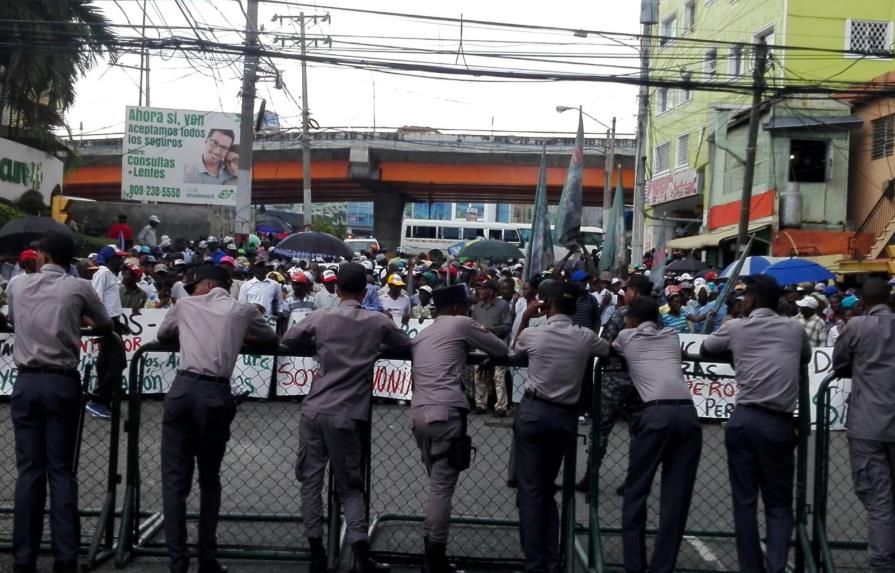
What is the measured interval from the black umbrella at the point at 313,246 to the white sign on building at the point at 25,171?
29.1ft

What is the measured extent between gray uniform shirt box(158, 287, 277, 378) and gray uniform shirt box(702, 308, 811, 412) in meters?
2.74

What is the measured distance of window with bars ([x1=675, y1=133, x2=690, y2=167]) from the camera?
41.8 metres

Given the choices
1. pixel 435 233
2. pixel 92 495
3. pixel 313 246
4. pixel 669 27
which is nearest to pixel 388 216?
pixel 435 233

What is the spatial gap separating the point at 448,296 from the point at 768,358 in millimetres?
1861

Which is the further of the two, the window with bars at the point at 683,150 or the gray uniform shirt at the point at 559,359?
A: the window with bars at the point at 683,150

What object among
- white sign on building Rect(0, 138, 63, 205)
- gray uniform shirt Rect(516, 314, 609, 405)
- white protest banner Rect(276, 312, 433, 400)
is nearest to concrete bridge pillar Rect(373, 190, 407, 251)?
white sign on building Rect(0, 138, 63, 205)

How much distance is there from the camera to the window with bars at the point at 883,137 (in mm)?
29469

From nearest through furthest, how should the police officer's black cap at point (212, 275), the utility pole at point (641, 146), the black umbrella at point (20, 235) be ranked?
the police officer's black cap at point (212, 275)
the black umbrella at point (20, 235)
the utility pole at point (641, 146)

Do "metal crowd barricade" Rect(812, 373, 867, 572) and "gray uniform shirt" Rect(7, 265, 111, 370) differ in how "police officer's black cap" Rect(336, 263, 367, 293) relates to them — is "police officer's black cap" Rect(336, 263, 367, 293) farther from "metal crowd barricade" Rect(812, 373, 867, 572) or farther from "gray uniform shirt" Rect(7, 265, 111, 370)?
"metal crowd barricade" Rect(812, 373, 867, 572)

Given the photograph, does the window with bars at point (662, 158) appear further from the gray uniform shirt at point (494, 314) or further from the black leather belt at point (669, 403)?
the black leather belt at point (669, 403)

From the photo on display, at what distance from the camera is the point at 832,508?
27.8 ft

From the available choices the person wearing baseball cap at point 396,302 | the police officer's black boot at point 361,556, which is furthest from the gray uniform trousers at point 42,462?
the person wearing baseball cap at point 396,302

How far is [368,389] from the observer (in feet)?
20.0

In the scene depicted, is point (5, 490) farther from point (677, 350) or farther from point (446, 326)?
point (677, 350)
